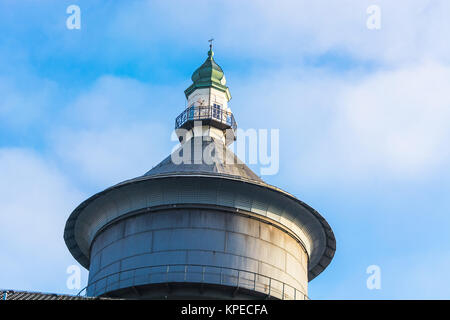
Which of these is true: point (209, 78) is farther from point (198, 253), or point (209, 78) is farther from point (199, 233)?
point (198, 253)

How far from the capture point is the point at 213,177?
29.7 m

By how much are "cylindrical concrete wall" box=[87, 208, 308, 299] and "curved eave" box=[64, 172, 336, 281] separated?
129 cm

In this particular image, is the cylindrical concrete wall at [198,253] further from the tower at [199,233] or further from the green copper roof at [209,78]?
the green copper roof at [209,78]

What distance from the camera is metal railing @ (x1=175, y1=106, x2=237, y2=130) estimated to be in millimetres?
35594

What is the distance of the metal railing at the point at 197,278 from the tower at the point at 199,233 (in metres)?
0.04

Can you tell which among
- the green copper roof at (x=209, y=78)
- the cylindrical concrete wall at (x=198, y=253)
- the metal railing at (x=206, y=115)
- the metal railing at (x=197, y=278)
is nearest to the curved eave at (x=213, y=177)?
the cylindrical concrete wall at (x=198, y=253)

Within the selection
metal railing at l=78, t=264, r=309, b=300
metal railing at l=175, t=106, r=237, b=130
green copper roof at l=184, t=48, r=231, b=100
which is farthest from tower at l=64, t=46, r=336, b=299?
green copper roof at l=184, t=48, r=231, b=100

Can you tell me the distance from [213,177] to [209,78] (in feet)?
29.8

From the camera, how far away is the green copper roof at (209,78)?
3741 cm

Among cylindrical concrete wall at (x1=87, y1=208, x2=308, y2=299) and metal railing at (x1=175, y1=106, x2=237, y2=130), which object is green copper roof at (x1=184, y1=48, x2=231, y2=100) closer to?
metal railing at (x1=175, y1=106, x2=237, y2=130)
